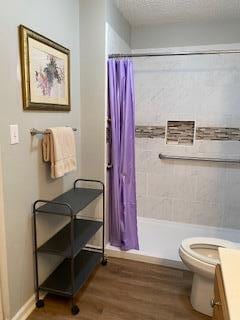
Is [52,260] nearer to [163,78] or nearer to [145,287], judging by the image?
[145,287]

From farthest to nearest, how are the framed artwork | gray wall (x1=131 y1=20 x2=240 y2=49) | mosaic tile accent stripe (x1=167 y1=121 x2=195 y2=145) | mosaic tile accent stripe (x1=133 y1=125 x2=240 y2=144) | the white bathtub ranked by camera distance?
mosaic tile accent stripe (x1=167 y1=121 x2=195 y2=145) → mosaic tile accent stripe (x1=133 y1=125 x2=240 y2=144) → gray wall (x1=131 y1=20 x2=240 y2=49) → the white bathtub → the framed artwork

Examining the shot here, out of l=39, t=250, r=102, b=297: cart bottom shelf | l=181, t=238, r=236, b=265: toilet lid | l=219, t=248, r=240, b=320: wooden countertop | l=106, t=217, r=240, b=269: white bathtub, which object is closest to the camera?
l=219, t=248, r=240, b=320: wooden countertop

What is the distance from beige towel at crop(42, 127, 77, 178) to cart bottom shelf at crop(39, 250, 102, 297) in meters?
0.81

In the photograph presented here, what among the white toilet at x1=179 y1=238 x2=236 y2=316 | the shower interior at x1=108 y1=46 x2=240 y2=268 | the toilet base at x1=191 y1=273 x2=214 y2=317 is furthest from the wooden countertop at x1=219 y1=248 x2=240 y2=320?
the shower interior at x1=108 y1=46 x2=240 y2=268

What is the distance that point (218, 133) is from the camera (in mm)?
2951

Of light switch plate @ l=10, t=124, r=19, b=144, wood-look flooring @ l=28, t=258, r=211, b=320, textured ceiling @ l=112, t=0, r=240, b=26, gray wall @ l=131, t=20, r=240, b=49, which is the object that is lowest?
wood-look flooring @ l=28, t=258, r=211, b=320

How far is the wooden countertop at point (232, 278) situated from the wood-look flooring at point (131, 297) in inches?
38.3

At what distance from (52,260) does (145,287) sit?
79 cm

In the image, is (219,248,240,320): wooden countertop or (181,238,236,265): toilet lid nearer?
(219,248,240,320): wooden countertop

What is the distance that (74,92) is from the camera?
231 cm

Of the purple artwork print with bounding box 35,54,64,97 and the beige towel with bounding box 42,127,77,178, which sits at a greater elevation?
the purple artwork print with bounding box 35,54,64,97

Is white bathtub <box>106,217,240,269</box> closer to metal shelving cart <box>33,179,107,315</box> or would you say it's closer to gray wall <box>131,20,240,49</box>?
metal shelving cart <box>33,179,107,315</box>

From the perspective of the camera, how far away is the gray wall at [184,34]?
9.23ft

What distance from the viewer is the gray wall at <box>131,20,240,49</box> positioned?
2812 mm
